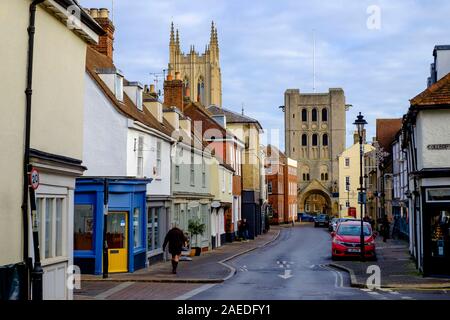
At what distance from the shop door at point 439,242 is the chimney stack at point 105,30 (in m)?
18.1

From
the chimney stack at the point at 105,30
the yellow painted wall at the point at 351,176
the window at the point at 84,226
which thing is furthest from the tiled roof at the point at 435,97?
the yellow painted wall at the point at 351,176

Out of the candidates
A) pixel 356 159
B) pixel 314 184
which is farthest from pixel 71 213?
pixel 314 184

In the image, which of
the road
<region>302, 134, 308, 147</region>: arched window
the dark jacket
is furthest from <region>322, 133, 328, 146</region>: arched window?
the dark jacket

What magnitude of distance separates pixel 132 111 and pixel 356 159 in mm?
76037

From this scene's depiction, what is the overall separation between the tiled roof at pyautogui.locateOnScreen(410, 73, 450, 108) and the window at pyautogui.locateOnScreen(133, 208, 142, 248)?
39.3 ft

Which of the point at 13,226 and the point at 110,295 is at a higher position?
the point at 13,226

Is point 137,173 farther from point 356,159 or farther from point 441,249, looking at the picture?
point 356,159

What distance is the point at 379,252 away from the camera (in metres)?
36.7

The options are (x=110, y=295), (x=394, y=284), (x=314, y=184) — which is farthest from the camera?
(x=314, y=184)

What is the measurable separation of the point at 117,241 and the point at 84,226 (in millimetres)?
1460

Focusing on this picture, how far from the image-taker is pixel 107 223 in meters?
24.8

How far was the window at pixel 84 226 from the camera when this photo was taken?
80.3 ft

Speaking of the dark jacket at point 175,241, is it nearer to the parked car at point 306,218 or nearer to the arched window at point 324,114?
the parked car at point 306,218

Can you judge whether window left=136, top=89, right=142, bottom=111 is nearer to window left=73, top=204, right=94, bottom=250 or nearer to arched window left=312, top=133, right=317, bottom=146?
window left=73, top=204, right=94, bottom=250
